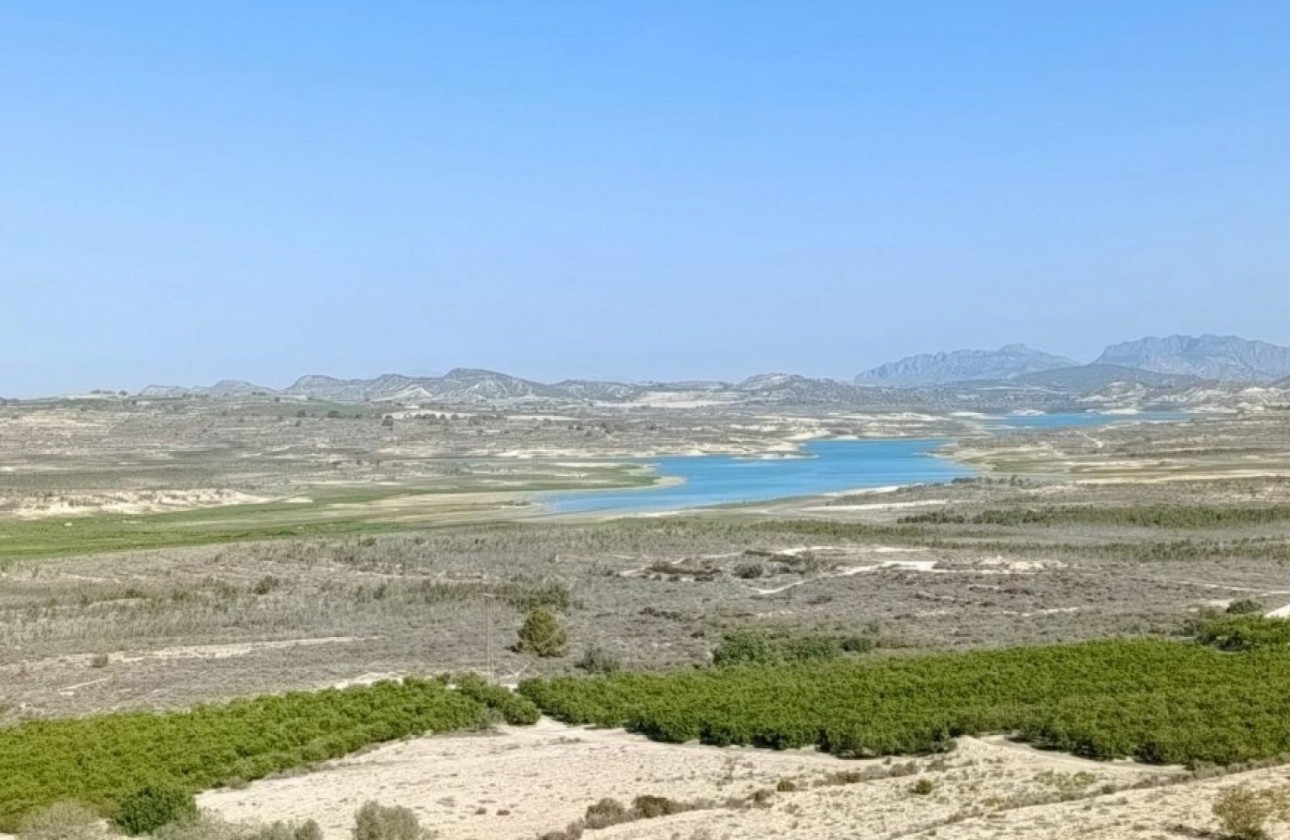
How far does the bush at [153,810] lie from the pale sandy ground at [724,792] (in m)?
0.87

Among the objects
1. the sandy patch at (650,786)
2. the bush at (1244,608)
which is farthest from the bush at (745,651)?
the bush at (1244,608)

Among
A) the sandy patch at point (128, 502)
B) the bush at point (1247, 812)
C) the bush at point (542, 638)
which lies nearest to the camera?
the bush at point (1247, 812)

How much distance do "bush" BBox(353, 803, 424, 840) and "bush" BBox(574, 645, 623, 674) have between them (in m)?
13.9

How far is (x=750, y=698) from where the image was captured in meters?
25.8

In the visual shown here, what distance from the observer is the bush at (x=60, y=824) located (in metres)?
17.2

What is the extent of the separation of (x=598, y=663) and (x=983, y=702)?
10.9 m

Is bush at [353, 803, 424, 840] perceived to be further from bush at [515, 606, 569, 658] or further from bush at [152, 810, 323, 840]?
bush at [515, 606, 569, 658]

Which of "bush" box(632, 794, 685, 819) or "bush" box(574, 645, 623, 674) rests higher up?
"bush" box(632, 794, 685, 819)

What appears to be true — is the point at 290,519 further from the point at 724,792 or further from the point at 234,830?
the point at 724,792

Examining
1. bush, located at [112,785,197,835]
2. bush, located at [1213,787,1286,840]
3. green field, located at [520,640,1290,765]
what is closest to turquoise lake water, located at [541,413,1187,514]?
green field, located at [520,640,1290,765]

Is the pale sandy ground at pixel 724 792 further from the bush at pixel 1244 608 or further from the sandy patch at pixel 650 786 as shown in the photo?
the bush at pixel 1244 608

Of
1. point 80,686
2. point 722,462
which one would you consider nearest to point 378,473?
point 722,462

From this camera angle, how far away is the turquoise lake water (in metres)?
83.7

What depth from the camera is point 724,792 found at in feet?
64.1
